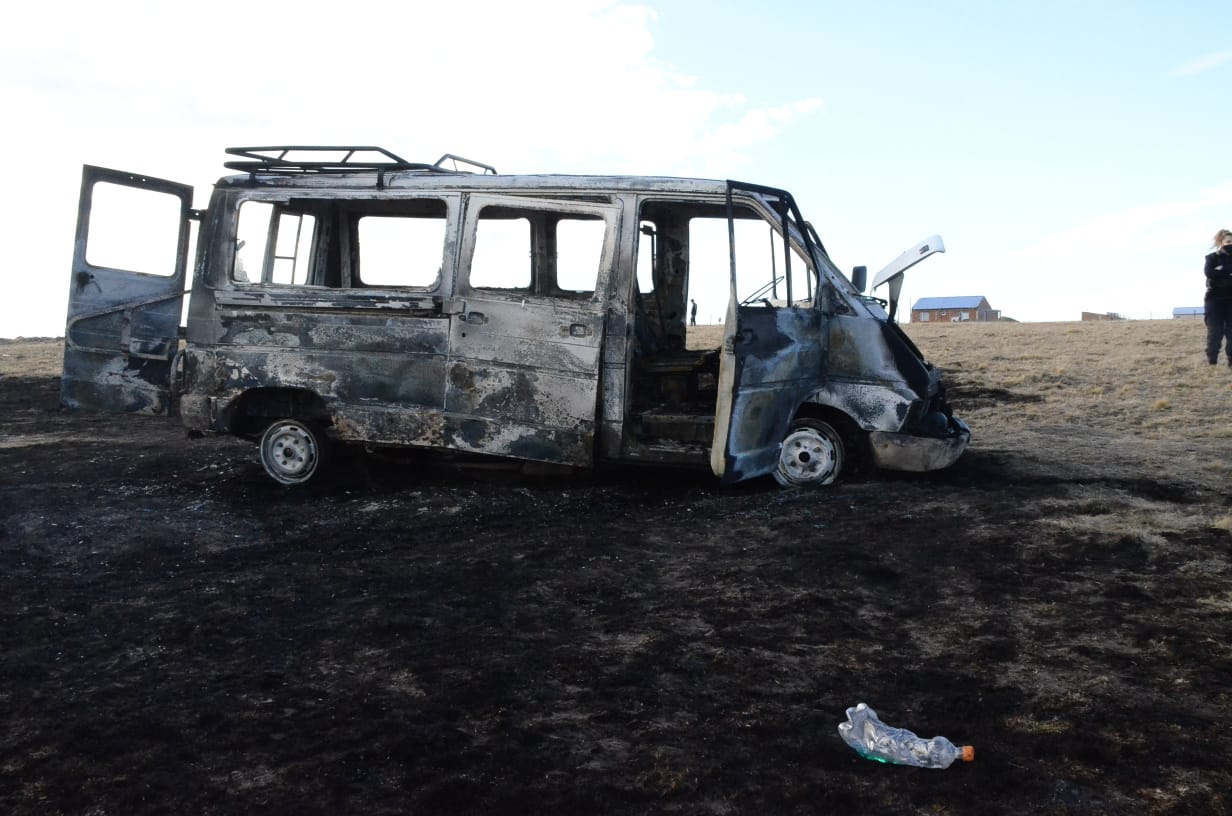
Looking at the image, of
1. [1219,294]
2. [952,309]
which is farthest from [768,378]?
[952,309]

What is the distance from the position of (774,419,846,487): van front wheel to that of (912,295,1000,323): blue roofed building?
226 ft

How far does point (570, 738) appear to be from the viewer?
3359mm

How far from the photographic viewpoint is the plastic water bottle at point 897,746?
3158 mm

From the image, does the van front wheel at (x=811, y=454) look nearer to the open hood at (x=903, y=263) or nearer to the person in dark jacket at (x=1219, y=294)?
the open hood at (x=903, y=263)

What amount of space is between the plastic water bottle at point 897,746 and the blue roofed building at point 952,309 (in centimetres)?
7261

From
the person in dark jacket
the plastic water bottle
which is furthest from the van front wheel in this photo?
the person in dark jacket

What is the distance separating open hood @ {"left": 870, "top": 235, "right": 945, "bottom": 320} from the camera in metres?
6.57

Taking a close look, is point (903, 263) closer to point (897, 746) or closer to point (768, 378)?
point (768, 378)

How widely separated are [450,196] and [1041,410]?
305 inches

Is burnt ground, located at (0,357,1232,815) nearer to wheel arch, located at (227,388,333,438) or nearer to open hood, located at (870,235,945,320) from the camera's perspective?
wheel arch, located at (227,388,333,438)

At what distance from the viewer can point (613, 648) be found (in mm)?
4250

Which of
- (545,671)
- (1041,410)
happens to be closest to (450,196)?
(545,671)

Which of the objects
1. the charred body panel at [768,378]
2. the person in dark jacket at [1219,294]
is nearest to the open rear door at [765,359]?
the charred body panel at [768,378]

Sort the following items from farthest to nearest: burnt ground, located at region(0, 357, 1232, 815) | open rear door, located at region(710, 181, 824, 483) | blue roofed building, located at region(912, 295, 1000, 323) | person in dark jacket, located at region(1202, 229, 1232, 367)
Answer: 1. blue roofed building, located at region(912, 295, 1000, 323)
2. person in dark jacket, located at region(1202, 229, 1232, 367)
3. open rear door, located at region(710, 181, 824, 483)
4. burnt ground, located at region(0, 357, 1232, 815)
